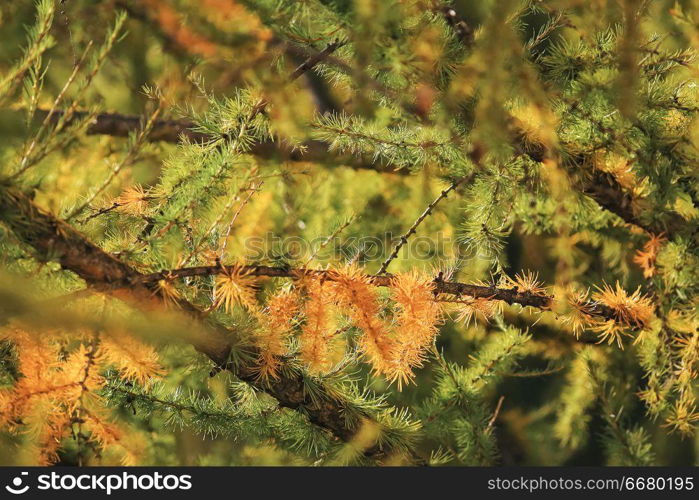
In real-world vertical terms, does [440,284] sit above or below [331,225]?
below

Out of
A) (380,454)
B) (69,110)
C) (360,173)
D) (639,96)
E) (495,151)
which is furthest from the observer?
(360,173)

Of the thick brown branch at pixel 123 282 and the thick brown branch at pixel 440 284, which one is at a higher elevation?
the thick brown branch at pixel 440 284

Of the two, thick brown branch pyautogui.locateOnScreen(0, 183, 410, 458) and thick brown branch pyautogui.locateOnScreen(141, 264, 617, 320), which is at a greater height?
thick brown branch pyautogui.locateOnScreen(141, 264, 617, 320)

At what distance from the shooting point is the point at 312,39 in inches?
31.5

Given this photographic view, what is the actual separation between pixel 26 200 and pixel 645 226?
864 millimetres

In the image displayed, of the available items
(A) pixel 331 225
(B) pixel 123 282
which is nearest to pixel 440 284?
(A) pixel 331 225

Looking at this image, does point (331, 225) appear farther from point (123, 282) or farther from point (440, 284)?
point (123, 282)

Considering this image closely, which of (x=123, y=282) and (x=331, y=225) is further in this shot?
(x=331, y=225)

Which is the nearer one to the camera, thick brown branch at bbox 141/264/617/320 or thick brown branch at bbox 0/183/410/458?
thick brown branch at bbox 0/183/410/458

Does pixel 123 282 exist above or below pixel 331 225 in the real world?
below

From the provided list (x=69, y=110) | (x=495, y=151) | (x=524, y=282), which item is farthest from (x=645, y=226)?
(x=69, y=110)

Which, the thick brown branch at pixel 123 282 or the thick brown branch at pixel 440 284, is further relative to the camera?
the thick brown branch at pixel 440 284

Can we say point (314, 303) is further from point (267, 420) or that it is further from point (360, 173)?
point (360, 173)

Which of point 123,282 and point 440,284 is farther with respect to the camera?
point 440,284
